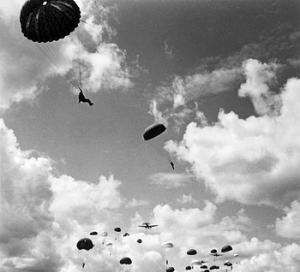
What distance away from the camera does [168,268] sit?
79.4 meters

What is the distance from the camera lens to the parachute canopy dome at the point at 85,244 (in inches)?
2270

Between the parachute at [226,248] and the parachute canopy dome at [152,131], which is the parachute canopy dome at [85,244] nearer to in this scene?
the parachute canopy dome at [152,131]

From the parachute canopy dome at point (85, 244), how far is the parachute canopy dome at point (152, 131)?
23629mm

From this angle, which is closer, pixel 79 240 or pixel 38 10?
pixel 38 10

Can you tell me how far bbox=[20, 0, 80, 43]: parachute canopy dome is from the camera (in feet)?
90.6

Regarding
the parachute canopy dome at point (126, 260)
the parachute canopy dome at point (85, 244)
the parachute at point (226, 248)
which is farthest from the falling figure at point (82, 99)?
the parachute at point (226, 248)

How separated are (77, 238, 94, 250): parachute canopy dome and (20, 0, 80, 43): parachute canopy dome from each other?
36.5 metres

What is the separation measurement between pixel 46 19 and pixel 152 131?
666 inches

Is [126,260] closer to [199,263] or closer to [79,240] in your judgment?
[79,240]

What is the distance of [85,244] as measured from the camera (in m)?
58.3

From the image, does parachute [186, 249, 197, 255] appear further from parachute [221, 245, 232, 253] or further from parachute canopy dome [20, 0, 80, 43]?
parachute canopy dome [20, 0, 80, 43]

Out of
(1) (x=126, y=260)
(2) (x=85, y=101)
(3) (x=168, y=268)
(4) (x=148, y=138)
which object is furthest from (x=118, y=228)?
(2) (x=85, y=101)

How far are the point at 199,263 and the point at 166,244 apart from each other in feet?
36.6

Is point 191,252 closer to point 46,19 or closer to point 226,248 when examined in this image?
point 226,248
